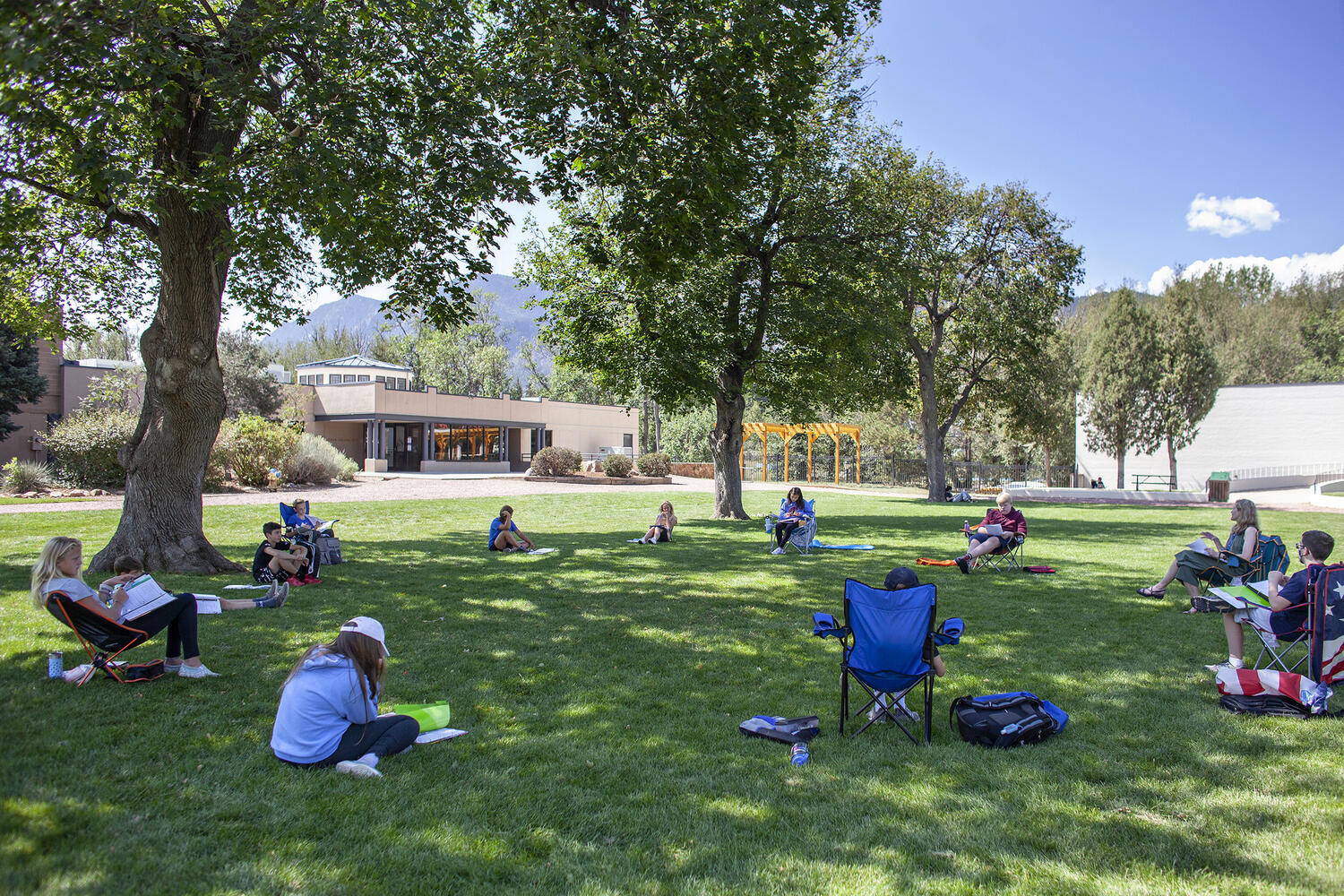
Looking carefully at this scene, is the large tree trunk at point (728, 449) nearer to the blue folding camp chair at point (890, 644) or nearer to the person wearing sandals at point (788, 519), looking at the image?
the person wearing sandals at point (788, 519)

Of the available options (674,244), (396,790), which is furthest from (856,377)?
(396,790)

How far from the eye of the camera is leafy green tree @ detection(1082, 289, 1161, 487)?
3466 cm

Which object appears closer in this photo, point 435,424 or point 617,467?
point 617,467

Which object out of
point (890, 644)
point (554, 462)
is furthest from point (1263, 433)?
point (890, 644)

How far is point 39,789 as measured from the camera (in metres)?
3.47

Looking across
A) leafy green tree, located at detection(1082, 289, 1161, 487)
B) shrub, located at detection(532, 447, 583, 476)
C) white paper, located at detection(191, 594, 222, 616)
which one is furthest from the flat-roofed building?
white paper, located at detection(191, 594, 222, 616)

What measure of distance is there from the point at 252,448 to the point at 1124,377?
1402 inches

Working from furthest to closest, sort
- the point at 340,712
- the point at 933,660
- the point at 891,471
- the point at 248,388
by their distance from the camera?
the point at 891,471, the point at 248,388, the point at 933,660, the point at 340,712

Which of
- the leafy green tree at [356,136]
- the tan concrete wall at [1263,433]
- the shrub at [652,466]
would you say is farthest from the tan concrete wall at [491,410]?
the tan concrete wall at [1263,433]

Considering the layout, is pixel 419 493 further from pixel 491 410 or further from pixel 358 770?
pixel 358 770

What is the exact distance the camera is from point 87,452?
71.4ft

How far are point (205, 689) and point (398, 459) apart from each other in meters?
41.1

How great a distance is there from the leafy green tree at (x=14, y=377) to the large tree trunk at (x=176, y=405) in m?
18.9

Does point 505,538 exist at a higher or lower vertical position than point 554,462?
lower
